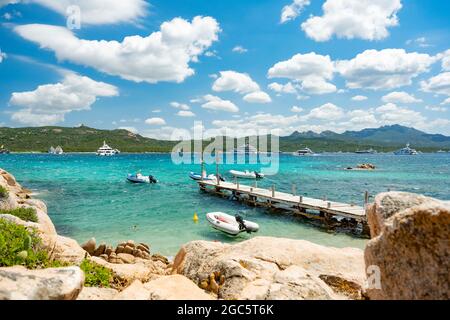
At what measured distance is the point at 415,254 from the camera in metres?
4.05

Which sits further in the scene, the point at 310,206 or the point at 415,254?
Answer: the point at 310,206

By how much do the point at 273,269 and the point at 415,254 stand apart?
3160 millimetres

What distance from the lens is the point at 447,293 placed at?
3812 millimetres

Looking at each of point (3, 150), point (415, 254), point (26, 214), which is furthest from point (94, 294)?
point (3, 150)

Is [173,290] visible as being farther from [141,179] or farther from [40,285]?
[141,179]

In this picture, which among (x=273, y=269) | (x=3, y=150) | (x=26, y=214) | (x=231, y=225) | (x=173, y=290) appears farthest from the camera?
(x=3, y=150)

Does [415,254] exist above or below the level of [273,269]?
above

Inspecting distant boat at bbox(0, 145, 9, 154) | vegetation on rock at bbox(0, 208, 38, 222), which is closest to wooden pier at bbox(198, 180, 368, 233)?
vegetation on rock at bbox(0, 208, 38, 222)

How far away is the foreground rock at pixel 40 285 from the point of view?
13.0ft

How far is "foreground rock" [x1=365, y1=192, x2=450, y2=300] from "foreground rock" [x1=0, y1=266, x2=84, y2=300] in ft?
14.2

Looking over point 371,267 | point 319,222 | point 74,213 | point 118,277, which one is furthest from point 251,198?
point 371,267

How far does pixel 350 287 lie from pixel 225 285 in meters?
2.54

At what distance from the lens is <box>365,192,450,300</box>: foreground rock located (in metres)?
3.86
